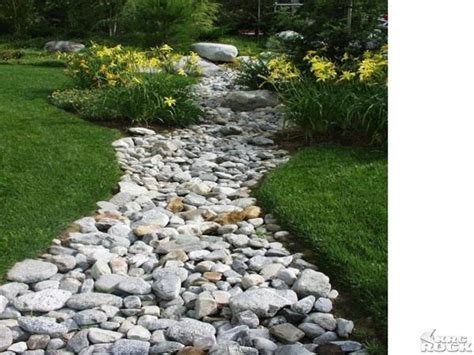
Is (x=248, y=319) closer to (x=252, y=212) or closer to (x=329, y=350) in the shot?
(x=329, y=350)

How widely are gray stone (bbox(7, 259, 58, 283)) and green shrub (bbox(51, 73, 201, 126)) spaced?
3.10 m

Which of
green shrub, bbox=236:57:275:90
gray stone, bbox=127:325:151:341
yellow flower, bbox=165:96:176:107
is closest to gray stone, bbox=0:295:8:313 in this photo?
gray stone, bbox=127:325:151:341

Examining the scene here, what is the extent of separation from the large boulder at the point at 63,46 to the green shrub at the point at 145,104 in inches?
327

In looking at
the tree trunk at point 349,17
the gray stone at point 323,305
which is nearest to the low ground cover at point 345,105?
the tree trunk at point 349,17

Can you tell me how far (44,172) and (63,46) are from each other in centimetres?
1102

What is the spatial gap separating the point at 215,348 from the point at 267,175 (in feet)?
7.64

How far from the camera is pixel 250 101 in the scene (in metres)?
6.83

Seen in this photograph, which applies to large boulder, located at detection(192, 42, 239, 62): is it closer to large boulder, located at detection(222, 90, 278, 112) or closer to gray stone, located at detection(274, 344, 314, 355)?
large boulder, located at detection(222, 90, 278, 112)

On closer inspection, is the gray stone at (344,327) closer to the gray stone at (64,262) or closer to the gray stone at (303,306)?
the gray stone at (303,306)

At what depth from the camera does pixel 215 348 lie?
2008mm
